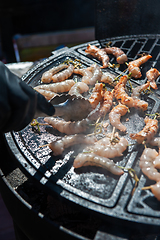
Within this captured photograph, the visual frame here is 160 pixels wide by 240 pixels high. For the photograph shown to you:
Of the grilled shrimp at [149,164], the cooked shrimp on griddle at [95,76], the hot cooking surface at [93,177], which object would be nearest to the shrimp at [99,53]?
the cooked shrimp on griddle at [95,76]

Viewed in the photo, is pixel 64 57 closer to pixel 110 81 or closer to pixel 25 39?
pixel 110 81

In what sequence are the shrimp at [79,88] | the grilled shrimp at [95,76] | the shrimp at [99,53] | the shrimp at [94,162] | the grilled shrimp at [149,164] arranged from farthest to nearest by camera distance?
1. the shrimp at [99,53]
2. the grilled shrimp at [95,76]
3. the shrimp at [79,88]
4. the shrimp at [94,162]
5. the grilled shrimp at [149,164]

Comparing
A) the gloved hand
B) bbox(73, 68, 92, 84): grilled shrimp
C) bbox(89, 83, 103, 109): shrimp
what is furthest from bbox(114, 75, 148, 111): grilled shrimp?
the gloved hand

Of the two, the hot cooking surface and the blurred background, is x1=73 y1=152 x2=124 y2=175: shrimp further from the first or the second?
the blurred background

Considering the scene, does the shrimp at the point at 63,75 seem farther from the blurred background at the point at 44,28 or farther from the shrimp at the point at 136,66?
the blurred background at the point at 44,28

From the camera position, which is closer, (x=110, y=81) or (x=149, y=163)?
(x=149, y=163)

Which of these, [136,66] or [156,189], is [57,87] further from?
[156,189]

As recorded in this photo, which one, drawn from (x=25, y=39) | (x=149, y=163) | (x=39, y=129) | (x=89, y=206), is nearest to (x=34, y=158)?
(x=39, y=129)
